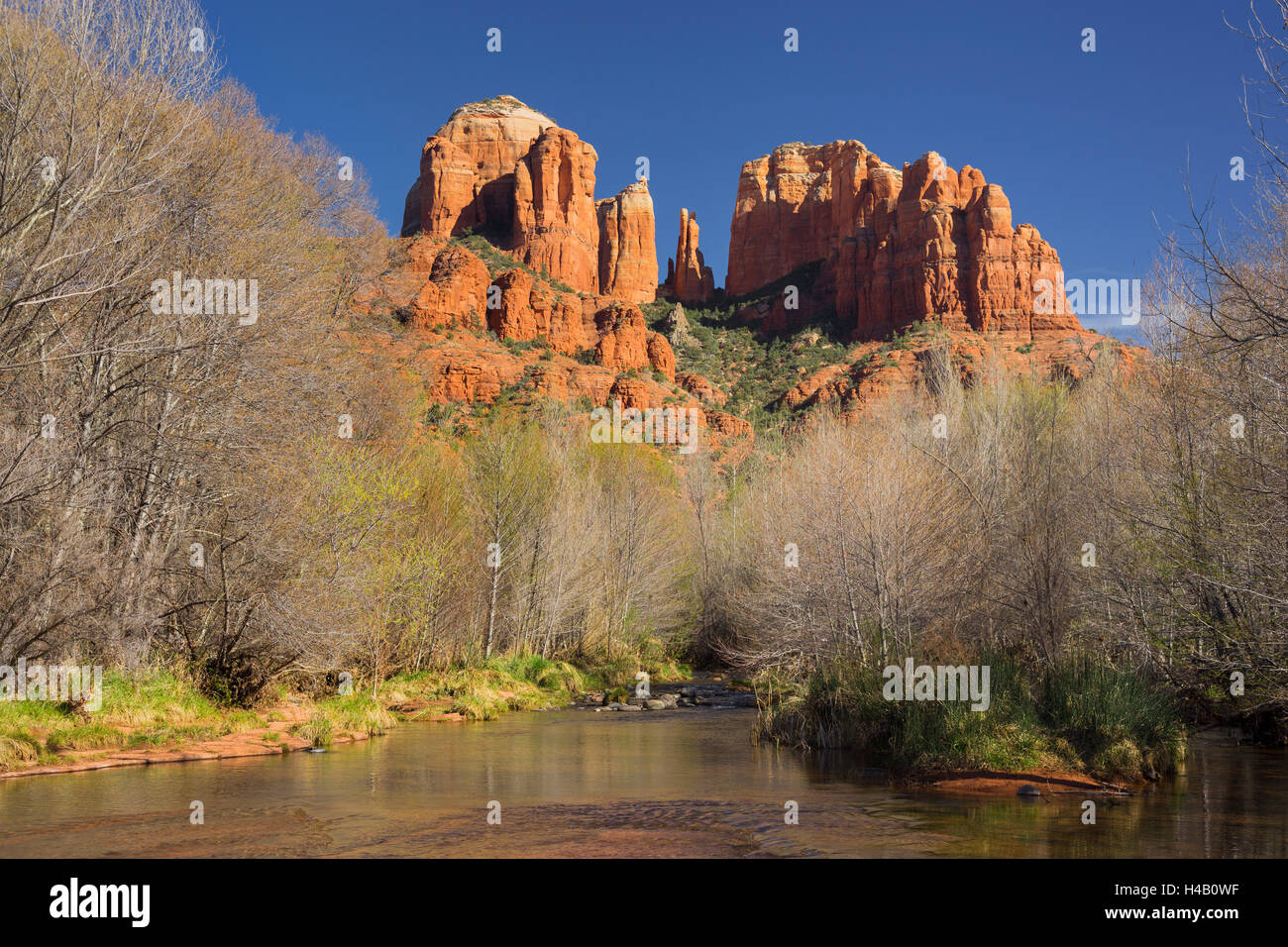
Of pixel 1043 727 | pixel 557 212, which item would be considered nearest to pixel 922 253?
pixel 557 212

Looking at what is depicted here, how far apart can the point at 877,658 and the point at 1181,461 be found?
7.15m

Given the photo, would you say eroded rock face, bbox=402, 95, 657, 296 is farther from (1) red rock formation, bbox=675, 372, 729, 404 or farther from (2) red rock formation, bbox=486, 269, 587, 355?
(1) red rock formation, bbox=675, 372, 729, 404

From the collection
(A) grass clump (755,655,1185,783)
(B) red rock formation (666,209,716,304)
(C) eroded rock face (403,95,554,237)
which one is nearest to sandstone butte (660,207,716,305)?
(B) red rock formation (666,209,716,304)

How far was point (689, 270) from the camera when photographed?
466 feet

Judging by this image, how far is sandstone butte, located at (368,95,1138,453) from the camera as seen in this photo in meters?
78.4

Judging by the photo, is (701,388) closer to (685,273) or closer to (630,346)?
(630,346)

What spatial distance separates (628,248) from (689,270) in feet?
38.6

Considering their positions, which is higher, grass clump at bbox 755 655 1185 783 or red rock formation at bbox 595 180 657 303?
red rock formation at bbox 595 180 657 303

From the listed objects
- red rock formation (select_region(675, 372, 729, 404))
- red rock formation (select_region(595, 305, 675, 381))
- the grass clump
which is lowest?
the grass clump

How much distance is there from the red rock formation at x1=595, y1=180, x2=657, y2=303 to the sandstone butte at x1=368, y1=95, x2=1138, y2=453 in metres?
0.29

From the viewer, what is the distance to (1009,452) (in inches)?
954
